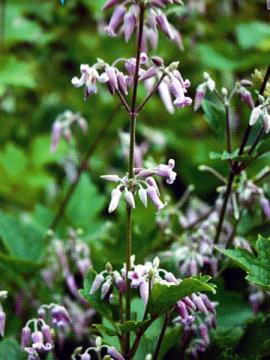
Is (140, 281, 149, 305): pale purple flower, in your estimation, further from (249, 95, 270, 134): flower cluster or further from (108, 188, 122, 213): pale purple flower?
(249, 95, 270, 134): flower cluster

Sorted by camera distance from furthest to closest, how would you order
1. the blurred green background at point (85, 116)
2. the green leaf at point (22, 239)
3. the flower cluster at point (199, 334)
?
the blurred green background at point (85, 116) < the green leaf at point (22, 239) < the flower cluster at point (199, 334)

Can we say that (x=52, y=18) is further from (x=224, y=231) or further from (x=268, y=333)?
(x=268, y=333)

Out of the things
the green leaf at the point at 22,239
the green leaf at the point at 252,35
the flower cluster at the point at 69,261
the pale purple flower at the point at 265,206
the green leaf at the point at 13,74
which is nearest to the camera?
the pale purple flower at the point at 265,206

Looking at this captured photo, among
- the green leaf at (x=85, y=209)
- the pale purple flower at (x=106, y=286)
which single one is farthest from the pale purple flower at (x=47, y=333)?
the green leaf at (x=85, y=209)

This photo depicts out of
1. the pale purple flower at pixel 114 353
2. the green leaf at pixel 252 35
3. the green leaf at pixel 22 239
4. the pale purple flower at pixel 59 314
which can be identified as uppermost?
the green leaf at pixel 252 35

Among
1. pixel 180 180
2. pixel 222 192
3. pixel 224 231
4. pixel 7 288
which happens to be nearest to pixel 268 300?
pixel 224 231

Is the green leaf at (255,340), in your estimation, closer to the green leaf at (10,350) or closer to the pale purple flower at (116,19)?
the green leaf at (10,350)

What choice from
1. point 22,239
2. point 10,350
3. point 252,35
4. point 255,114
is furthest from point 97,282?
point 252,35
